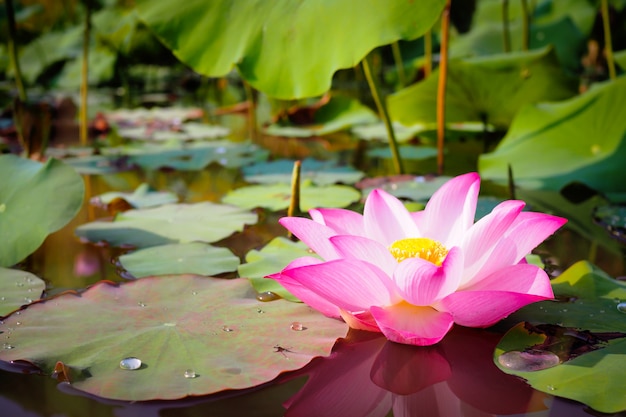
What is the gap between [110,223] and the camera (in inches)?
49.6

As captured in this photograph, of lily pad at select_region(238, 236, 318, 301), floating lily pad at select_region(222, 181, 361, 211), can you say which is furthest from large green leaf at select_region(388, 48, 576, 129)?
lily pad at select_region(238, 236, 318, 301)

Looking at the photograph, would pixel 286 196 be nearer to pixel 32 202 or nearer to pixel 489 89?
pixel 32 202

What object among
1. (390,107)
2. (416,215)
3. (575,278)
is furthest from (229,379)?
(390,107)

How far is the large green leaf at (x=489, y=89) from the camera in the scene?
6.15ft

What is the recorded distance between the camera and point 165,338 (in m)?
0.72

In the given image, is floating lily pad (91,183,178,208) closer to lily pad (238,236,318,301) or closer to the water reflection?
lily pad (238,236,318,301)

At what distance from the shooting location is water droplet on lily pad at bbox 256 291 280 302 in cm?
84

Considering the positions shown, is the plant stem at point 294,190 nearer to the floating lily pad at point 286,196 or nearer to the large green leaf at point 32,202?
the floating lily pad at point 286,196

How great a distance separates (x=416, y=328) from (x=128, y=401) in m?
0.32

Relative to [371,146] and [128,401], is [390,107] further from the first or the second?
[128,401]

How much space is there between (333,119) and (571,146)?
1460 mm

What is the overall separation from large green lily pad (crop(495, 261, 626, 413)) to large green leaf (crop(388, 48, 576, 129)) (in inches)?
43.3

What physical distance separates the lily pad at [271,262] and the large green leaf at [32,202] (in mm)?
304

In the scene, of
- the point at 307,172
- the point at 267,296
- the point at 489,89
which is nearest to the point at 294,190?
the point at 267,296
